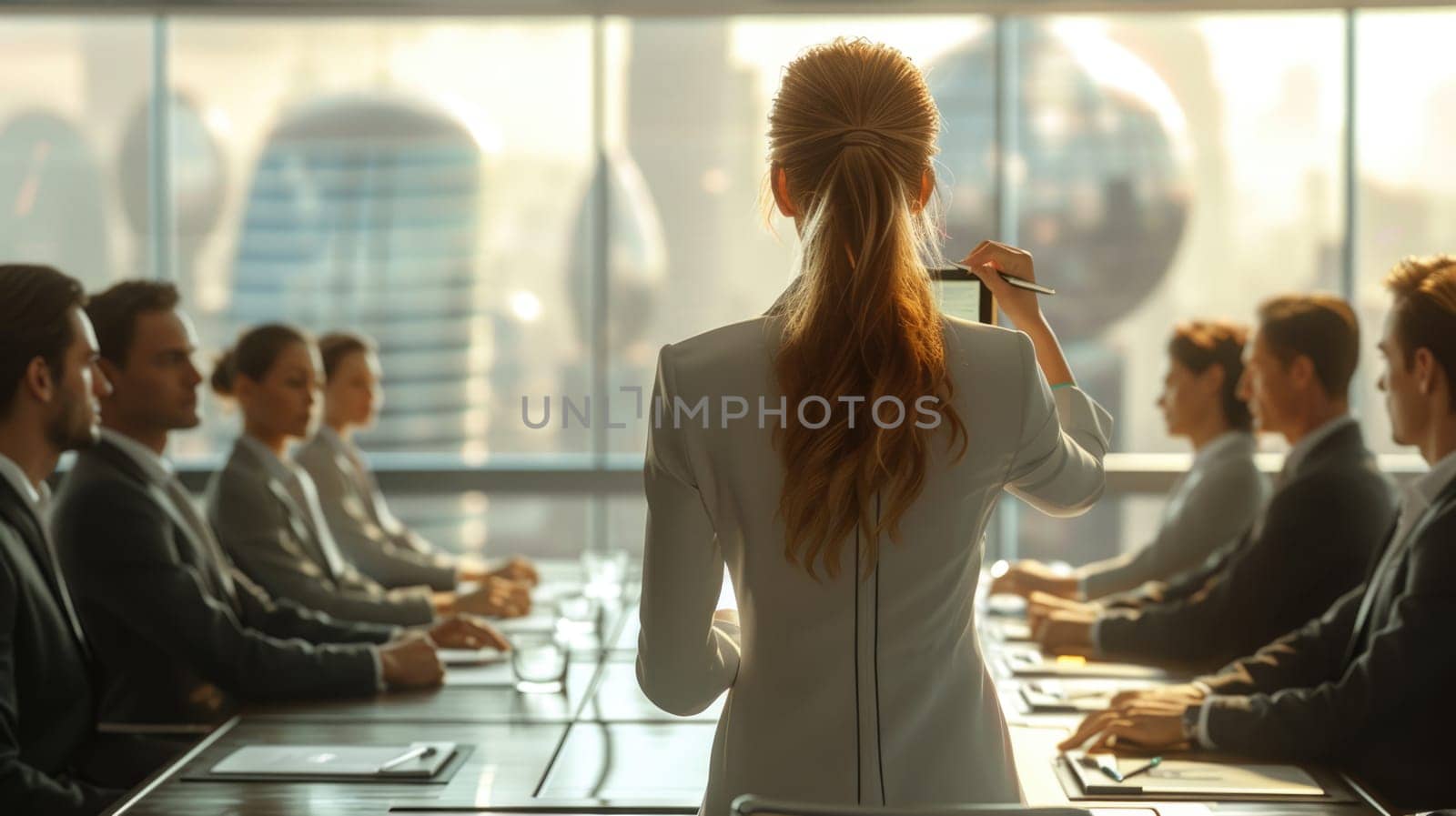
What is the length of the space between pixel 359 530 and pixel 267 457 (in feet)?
2.57

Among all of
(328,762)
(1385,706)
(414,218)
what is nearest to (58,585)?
(328,762)

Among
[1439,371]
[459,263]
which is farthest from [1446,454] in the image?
[459,263]

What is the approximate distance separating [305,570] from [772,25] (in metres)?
3.58

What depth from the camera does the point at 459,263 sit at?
6.47m

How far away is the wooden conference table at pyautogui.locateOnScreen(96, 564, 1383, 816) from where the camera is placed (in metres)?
1.84

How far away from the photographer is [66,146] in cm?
657

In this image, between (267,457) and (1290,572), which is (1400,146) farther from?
(267,457)

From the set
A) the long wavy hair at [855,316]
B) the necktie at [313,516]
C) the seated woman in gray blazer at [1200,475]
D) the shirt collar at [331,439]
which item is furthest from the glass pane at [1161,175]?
the long wavy hair at [855,316]

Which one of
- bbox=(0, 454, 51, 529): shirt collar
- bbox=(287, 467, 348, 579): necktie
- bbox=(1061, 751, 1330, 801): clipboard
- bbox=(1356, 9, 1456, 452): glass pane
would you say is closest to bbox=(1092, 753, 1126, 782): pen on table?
bbox=(1061, 751, 1330, 801): clipboard

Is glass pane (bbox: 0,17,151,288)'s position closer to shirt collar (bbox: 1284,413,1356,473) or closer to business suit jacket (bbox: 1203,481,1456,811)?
shirt collar (bbox: 1284,413,1356,473)

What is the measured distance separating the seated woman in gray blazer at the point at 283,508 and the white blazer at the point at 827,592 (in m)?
1.98

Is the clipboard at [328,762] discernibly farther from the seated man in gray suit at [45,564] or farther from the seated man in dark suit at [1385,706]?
the seated man in dark suit at [1385,706]

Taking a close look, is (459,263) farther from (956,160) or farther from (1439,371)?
(1439,371)

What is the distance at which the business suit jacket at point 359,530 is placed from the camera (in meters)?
4.03
